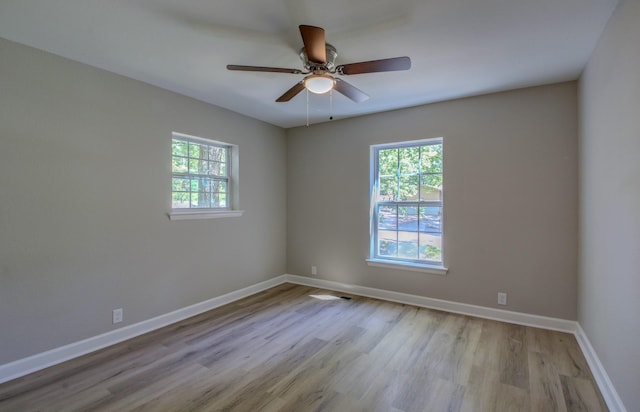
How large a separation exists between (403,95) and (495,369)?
9.07 ft

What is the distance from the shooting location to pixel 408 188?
12.6 feet

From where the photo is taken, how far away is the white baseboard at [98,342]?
2.18 m

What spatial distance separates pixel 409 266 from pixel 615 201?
2.15m

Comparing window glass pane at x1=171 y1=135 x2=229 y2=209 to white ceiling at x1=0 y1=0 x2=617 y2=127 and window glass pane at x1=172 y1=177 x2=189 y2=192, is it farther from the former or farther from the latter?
white ceiling at x1=0 y1=0 x2=617 y2=127

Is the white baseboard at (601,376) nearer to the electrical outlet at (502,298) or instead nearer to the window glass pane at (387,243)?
the electrical outlet at (502,298)

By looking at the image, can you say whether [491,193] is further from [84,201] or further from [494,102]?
[84,201]

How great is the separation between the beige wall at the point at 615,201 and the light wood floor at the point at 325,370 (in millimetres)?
427

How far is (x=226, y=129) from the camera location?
12.4 ft

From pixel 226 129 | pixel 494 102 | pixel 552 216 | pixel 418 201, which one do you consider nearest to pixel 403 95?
pixel 494 102

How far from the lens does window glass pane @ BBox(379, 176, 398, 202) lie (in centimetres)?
396

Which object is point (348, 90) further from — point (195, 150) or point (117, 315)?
point (117, 315)

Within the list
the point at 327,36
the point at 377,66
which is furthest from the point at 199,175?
the point at 377,66

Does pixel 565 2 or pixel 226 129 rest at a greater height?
pixel 565 2

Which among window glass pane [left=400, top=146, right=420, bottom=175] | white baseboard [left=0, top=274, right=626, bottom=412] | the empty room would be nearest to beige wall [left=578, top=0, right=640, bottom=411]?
the empty room
